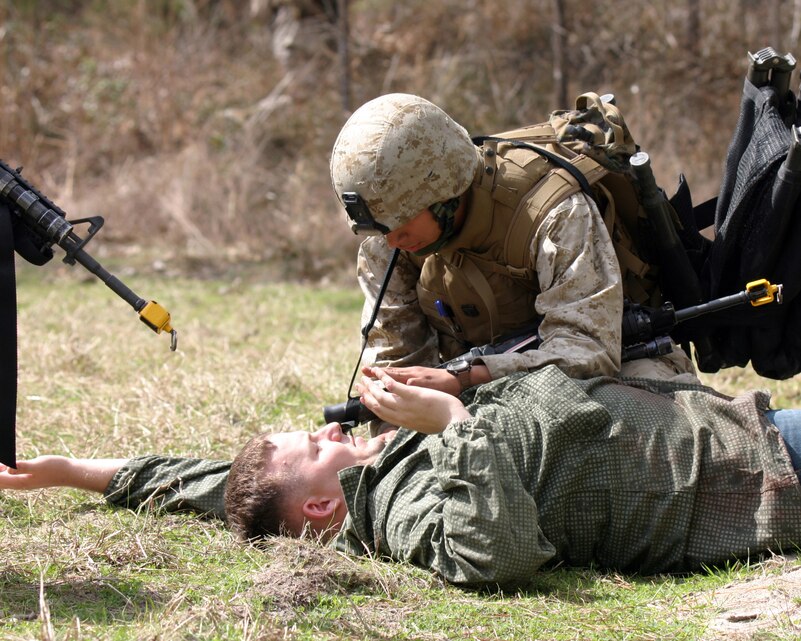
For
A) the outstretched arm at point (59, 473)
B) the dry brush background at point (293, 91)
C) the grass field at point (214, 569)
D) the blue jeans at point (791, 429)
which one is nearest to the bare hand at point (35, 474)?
the outstretched arm at point (59, 473)

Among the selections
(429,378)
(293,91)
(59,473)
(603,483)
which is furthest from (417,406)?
(293,91)

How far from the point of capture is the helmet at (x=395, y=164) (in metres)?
3.58

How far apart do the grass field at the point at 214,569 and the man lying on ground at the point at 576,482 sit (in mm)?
97

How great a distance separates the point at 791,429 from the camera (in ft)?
11.1

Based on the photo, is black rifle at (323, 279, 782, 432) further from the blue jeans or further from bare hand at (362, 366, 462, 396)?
the blue jeans

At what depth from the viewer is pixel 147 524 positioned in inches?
143

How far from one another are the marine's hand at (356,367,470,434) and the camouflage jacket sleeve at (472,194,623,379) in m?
0.34

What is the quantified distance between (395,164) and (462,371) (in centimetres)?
77

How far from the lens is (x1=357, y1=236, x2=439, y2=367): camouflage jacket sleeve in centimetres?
433

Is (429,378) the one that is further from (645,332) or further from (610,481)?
(645,332)

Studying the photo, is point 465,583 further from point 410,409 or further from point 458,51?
point 458,51

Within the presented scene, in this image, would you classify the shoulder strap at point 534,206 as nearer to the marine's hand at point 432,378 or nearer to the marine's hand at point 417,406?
the marine's hand at point 432,378

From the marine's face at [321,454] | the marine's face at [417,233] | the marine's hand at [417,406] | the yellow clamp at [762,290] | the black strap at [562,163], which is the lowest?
the marine's face at [321,454]

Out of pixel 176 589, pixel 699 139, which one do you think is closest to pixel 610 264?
pixel 176 589
